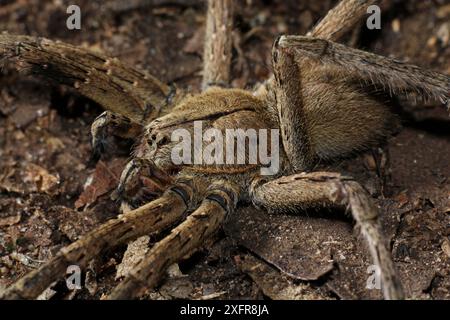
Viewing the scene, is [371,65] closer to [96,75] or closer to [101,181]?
[96,75]

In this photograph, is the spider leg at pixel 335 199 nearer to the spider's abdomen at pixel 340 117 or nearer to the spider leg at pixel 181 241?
the spider leg at pixel 181 241

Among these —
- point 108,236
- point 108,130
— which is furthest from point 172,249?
point 108,130

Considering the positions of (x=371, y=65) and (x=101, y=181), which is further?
(x=101, y=181)

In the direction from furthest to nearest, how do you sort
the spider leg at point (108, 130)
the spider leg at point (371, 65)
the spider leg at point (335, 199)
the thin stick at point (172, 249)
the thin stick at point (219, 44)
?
the thin stick at point (219, 44)
the spider leg at point (108, 130)
the spider leg at point (371, 65)
the thin stick at point (172, 249)
the spider leg at point (335, 199)

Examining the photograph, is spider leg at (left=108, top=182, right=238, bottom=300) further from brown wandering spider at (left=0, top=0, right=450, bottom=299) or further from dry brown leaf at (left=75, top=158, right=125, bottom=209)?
dry brown leaf at (left=75, top=158, right=125, bottom=209)

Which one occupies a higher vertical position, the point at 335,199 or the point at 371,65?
the point at 371,65

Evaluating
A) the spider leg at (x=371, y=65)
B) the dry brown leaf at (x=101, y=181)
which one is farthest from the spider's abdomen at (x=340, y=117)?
the dry brown leaf at (x=101, y=181)

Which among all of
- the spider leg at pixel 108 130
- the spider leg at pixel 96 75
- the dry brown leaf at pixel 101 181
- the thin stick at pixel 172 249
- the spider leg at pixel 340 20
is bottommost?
the thin stick at pixel 172 249
